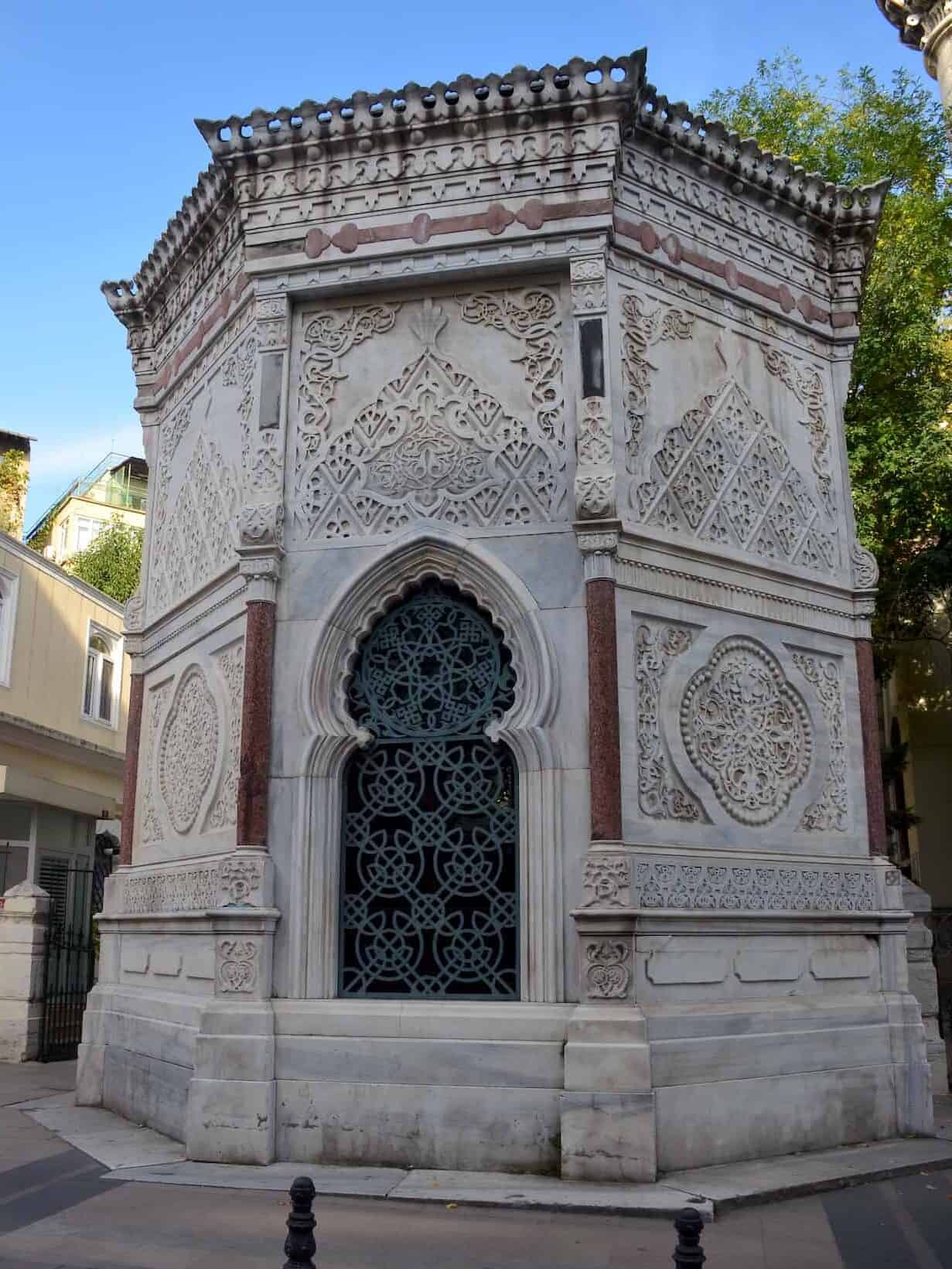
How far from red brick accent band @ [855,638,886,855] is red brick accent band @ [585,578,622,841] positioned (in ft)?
8.87

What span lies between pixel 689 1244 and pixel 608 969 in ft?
12.3

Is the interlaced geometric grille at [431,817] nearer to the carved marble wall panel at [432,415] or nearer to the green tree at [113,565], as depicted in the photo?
the carved marble wall panel at [432,415]

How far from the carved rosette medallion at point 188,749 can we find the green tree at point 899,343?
29.3ft

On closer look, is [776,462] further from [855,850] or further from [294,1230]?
[294,1230]

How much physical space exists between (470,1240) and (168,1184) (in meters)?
2.15

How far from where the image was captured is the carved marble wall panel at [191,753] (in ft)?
30.3

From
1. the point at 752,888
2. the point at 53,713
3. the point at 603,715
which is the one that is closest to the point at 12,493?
the point at 53,713

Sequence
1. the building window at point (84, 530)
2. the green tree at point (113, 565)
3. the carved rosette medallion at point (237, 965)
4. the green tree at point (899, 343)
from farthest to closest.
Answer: the building window at point (84, 530)
the green tree at point (113, 565)
the green tree at point (899, 343)
the carved rosette medallion at point (237, 965)

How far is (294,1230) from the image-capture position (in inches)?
165

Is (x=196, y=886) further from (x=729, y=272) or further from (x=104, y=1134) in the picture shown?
(x=729, y=272)

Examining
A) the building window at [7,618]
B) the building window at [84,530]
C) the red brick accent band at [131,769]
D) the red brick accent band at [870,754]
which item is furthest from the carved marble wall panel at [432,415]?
the building window at [84,530]

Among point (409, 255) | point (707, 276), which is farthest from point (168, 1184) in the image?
point (707, 276)

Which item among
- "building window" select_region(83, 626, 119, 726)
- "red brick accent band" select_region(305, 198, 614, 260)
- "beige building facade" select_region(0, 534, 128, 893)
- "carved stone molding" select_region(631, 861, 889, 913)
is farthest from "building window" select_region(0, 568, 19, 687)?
"carved stone molding" select_region(631, 861, 889, 913)

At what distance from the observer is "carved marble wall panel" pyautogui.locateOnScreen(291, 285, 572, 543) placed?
8773 millimetres
